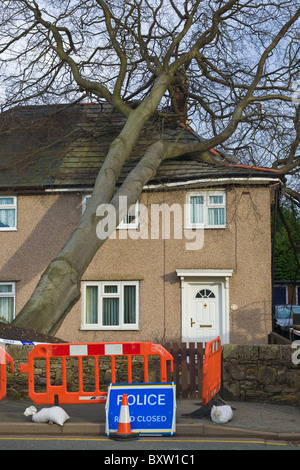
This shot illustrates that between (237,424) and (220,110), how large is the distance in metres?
14.4

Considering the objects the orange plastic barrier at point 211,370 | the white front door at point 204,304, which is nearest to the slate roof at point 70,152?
the white front door at point 204,304

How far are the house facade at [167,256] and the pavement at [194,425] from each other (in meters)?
8.32

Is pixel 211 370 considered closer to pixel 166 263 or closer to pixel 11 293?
pixel 166 263

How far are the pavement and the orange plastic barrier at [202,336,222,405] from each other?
13.9 inches

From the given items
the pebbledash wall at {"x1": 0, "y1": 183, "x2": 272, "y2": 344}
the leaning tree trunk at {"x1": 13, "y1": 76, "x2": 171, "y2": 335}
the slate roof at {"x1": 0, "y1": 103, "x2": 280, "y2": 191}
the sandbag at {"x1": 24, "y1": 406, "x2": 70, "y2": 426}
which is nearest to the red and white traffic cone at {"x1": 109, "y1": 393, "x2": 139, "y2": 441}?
the sandbag at {"x1": 24, "y1": 406, "x2": 70, "y2": 426}

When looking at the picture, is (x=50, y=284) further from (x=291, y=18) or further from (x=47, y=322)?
(x=291, y=18)

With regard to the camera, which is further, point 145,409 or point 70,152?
point 70,152

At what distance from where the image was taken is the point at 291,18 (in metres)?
19.8

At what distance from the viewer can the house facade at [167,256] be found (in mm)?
19000

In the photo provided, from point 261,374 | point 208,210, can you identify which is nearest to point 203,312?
point 208,210

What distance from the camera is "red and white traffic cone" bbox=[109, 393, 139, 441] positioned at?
28.0 feet

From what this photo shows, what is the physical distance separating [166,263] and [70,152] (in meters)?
5.49

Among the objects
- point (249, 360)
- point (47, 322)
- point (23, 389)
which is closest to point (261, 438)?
point (249, 360)

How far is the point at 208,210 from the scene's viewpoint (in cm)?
1964
